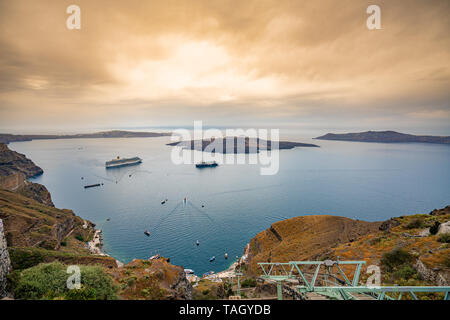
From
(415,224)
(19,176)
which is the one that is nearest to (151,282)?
(415,224)

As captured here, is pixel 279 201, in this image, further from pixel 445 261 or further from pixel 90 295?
pixel 90 295

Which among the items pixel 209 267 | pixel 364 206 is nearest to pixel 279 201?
pixel 364 206

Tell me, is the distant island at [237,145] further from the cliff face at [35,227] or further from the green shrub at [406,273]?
the green shrub at [406,273]

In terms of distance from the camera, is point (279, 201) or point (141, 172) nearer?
point (279, 201)

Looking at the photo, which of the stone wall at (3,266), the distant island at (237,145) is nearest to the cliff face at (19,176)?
the stone wall at (3,266)

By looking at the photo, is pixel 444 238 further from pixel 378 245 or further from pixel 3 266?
pixel 3 266

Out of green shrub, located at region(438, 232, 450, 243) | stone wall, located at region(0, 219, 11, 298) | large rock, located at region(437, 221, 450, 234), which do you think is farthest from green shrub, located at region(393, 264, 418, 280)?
stone wall, located at region(0, 219, 11, 298)
